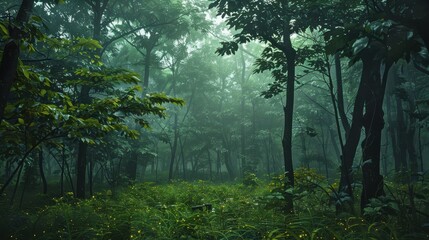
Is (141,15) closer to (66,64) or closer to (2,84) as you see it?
(66,64)

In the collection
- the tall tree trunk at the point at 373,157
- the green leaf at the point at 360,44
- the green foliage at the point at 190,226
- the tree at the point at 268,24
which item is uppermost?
the tree at the point at 268,24

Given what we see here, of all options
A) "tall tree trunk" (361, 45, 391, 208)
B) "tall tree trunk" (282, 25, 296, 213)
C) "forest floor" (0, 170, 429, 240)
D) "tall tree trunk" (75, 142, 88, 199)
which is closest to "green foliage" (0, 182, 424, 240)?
"forest floor" (0, 170, 429, 240)

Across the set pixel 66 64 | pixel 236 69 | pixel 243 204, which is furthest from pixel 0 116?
pixel 236 69

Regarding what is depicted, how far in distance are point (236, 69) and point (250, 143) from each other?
9.11 metres

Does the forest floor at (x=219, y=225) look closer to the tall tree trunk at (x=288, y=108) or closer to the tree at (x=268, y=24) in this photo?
the tall tree trunk at (x=288, y=108)

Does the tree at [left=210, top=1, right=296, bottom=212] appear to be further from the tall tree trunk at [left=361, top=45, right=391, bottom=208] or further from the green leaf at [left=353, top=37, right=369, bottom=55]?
the green leaf at [left=353, top=37, right=369, bottom=55]

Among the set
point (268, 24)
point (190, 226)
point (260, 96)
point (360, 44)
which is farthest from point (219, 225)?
point (260, 96)

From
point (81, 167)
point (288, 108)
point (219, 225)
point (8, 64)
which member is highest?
point (288, 108)

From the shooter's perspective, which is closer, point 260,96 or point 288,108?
point 288,108

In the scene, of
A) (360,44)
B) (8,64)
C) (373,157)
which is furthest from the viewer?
(373,157)

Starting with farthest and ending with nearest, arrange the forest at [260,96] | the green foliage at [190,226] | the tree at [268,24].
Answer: the tree at [268,24] → the green foliage at [190,226] → the forest at [260,96]

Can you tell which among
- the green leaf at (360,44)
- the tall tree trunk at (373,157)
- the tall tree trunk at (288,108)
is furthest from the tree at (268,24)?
the green leaf at (360,44)

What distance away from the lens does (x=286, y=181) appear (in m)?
5.98

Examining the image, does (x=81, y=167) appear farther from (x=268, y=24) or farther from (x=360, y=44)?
(x=360, y=44)
